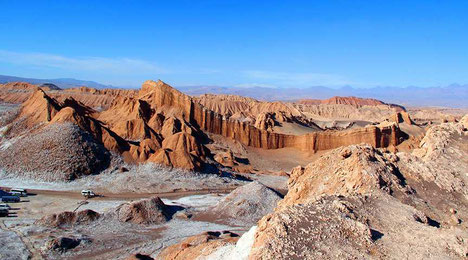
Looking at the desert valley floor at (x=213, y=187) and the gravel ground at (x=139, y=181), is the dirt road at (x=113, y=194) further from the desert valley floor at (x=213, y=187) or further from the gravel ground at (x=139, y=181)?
the gravel ground at (x=139, y=181)

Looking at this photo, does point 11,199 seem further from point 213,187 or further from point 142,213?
point 213,187

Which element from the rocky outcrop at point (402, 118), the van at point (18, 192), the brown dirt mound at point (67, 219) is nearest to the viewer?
the brown dirt mound at point (67, 219)

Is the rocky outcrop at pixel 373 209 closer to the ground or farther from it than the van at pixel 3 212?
farther from it

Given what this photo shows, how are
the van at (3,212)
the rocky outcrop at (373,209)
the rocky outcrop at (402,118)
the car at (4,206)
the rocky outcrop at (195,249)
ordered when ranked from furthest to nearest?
the rocky outcrop at (402,118) → the car at (4,206) → the van at (3,212) → the rocky outcrop at (195,249) → the rocky outcrop at (373,209)

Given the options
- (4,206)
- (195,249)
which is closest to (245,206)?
(195,249)

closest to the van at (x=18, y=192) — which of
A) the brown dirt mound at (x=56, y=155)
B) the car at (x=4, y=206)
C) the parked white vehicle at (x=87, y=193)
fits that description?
the car at (x=4, y=206)

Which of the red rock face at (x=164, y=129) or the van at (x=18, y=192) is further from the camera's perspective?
the red rock face at (x=164, y=129)

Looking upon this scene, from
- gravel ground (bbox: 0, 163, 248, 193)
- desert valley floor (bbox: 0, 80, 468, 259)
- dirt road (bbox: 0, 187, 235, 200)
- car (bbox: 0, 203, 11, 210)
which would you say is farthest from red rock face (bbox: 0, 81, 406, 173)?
car (bbox: 0, 203, 11, 210)

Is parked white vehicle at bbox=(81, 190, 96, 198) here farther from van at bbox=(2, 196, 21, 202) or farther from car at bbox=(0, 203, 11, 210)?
car at bbox=(0, 203, 11, 210)

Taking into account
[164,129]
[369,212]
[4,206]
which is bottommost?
[4,206]

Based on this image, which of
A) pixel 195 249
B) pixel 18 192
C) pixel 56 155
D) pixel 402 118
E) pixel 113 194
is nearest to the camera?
pixel 195 249

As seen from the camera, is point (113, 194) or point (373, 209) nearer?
point (373, 209)

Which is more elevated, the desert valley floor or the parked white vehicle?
the desert valley floor

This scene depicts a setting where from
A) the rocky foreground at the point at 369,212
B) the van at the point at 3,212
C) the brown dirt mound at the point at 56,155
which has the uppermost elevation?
the rocky foreground at the point at 369,212
